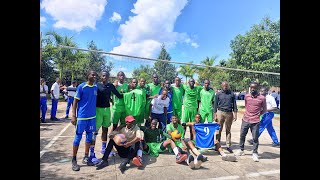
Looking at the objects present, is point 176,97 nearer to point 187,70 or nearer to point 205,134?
point 205,134

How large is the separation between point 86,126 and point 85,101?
518 millimetres

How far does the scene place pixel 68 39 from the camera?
2488 centimetres

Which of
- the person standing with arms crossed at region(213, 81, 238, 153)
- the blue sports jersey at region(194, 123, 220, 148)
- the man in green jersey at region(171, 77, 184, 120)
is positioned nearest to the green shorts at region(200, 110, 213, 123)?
the person standing with arms crossed at region(213, 81, 238, 153)

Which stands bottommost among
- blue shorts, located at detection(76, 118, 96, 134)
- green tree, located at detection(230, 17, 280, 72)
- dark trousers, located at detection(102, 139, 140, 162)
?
dark trousers, located at detection(102, 139, 140, 162)

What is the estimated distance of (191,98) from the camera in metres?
6.37

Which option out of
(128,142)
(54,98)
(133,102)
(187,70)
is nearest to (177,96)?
(133,102)

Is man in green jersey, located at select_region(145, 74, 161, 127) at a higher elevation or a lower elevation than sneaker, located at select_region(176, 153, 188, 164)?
higher

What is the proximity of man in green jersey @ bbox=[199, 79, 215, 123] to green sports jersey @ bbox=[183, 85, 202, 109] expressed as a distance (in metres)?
0.18

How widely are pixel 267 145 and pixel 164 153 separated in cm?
336

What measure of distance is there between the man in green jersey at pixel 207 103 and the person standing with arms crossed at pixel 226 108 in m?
0.21

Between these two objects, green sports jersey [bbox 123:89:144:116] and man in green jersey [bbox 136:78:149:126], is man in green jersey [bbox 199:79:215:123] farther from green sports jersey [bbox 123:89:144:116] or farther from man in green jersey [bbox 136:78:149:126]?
green sports jersey [bbox 123:89:144:116]

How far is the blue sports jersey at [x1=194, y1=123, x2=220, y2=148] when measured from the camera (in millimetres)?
5539
